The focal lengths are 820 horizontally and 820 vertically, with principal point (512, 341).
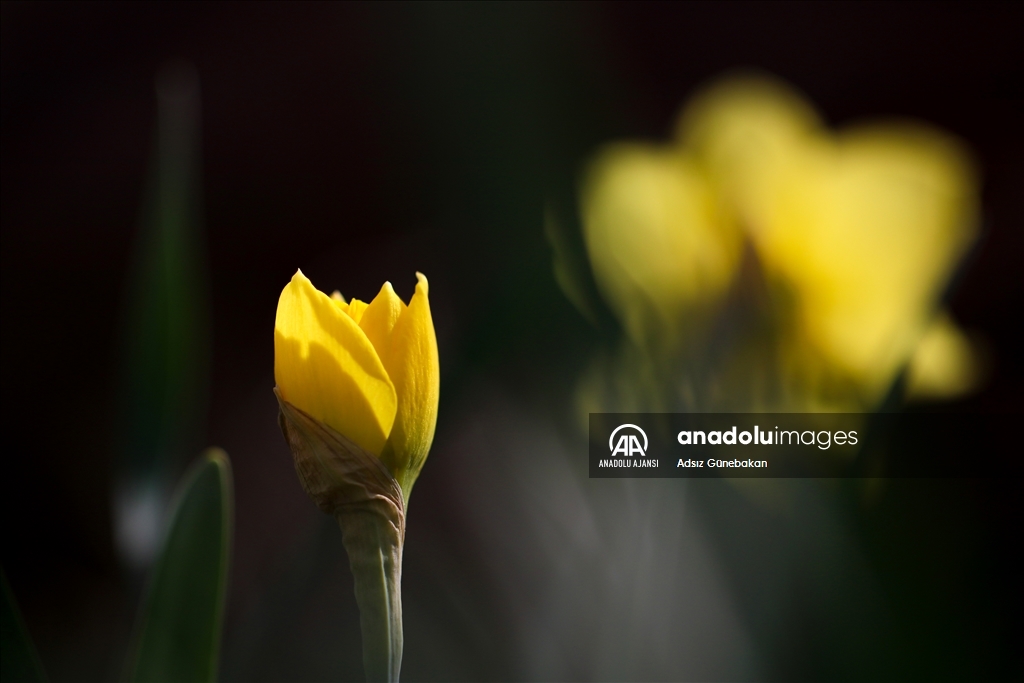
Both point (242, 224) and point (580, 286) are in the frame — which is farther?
point (242, 224)

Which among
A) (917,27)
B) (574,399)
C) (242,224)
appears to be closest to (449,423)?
(574,399)

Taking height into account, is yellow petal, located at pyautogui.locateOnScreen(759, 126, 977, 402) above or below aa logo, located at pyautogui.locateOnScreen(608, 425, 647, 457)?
above

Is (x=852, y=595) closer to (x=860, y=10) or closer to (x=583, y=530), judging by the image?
(x=583, y=530)

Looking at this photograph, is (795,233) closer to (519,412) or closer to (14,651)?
(519,412)

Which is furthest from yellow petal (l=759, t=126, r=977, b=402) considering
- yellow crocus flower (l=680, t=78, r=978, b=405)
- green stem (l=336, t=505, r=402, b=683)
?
green stem (l=336, t=505, r=402, b=683)

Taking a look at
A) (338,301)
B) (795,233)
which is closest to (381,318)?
(338,301)

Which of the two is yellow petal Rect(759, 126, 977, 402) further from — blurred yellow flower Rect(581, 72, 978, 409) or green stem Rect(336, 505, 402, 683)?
green stem Rect(336, 505, 402, 683)
